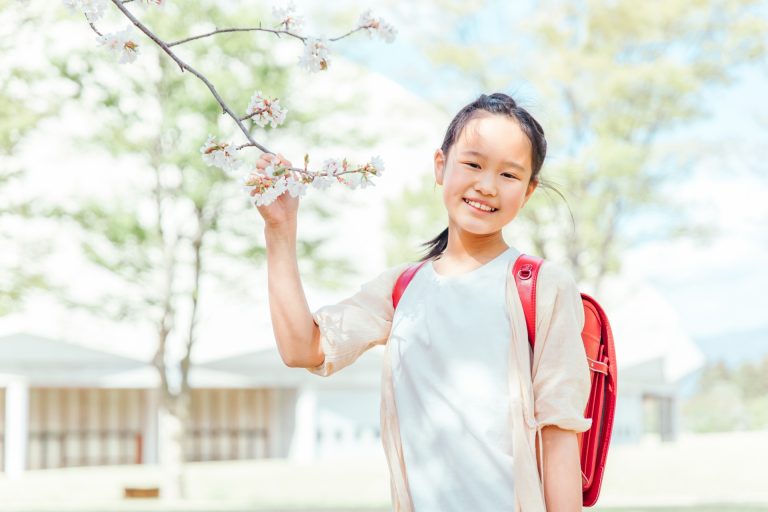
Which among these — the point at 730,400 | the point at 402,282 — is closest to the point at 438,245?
the point at 402,282

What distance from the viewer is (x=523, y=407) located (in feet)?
6.30

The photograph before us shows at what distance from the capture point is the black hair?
2.08 meters

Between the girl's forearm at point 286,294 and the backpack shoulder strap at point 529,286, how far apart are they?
14.7 inches

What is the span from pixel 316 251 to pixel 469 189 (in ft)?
46.8

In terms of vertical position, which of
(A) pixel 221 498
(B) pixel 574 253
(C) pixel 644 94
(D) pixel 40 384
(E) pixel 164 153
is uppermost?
(C) pixel 644 94

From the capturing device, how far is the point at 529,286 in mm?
1956

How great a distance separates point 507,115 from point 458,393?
514mm

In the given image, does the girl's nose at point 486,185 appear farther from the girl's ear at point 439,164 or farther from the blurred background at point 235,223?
the blurred background at point 235,223

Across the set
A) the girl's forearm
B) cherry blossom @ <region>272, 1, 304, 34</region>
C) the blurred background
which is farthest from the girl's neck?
the blurred background

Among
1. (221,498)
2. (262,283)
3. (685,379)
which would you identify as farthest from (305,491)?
(685,379)

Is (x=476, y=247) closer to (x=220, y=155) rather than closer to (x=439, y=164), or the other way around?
(x=439, y=164)

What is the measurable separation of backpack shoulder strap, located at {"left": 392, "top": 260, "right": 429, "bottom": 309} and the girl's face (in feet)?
0.46

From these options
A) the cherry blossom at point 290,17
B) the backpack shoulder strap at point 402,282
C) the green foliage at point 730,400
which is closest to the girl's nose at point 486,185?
the backpack shoulder strap at point 402,282

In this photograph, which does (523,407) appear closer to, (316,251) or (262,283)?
(316,251)
